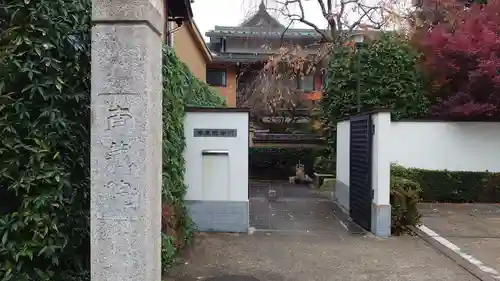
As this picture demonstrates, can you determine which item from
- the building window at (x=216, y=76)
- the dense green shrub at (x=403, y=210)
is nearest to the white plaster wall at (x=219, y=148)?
the dense green shrub at (x=403, y=210)

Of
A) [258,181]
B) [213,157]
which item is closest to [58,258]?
[213,157]

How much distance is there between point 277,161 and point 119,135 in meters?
16.6

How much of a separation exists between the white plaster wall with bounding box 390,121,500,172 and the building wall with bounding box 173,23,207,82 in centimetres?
626

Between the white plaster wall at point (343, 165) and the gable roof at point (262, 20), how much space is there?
738cm

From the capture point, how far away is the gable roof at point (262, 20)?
1695 centimetres

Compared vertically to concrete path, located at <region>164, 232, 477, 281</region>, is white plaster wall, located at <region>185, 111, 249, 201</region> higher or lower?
higher

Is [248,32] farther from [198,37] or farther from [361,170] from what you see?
[361,170]

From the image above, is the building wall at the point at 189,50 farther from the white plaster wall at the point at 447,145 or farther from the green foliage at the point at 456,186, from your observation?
the green foliage at the point at 456,186

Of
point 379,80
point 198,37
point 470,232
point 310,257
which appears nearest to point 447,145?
point 379,80

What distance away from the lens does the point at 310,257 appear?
6.25 meters

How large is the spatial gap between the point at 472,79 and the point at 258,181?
947 centimetres

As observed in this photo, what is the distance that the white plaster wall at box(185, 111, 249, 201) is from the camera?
25.0 ft

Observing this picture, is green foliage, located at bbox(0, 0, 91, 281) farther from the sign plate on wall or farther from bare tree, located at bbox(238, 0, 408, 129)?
bare tree, located at bbox(238, 0, 408, 129)

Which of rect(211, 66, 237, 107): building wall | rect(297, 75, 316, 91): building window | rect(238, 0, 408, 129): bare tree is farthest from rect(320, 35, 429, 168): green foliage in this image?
rect(211, 66, 237, 107): building wall
